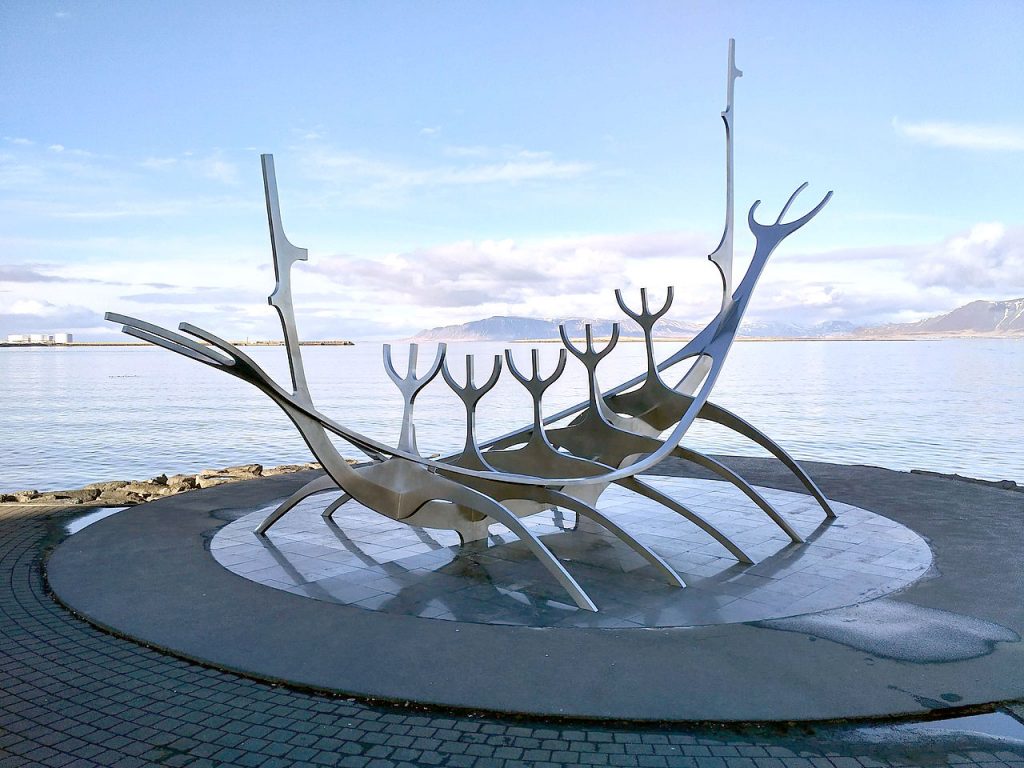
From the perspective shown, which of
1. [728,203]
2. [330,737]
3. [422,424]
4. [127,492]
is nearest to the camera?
[330,737]

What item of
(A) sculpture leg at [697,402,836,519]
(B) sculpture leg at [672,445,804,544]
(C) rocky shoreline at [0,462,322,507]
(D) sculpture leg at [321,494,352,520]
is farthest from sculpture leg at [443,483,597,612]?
(C) rocky shoreline at [0,462,322,507]

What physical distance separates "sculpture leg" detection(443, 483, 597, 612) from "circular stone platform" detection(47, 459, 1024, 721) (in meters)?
0.16

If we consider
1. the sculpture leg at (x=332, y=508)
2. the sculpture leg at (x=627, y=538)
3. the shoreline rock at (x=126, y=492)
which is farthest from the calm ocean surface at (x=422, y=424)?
the sculpture leg at (x=627, y=538)

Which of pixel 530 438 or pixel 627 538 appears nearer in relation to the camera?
pixel 627 538

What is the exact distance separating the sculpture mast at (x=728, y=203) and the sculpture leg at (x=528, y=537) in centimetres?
490

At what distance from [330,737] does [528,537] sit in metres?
3.10

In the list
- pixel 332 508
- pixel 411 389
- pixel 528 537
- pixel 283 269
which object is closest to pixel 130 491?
pixel 332 508

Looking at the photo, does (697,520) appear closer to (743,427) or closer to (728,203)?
(743,427)

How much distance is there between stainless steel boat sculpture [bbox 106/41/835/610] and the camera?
8.05 meters

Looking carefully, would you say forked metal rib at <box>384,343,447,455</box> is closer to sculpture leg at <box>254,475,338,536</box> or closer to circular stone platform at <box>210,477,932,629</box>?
sculpture leg at <box>254,475,338,536</box>

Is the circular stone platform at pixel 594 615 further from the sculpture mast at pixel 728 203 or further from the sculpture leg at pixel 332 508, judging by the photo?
the sculpture mast at pixel 728 203

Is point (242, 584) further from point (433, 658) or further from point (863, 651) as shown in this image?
point (863, 651)

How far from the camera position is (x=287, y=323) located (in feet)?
27.7

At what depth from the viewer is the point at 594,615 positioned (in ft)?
24.1
